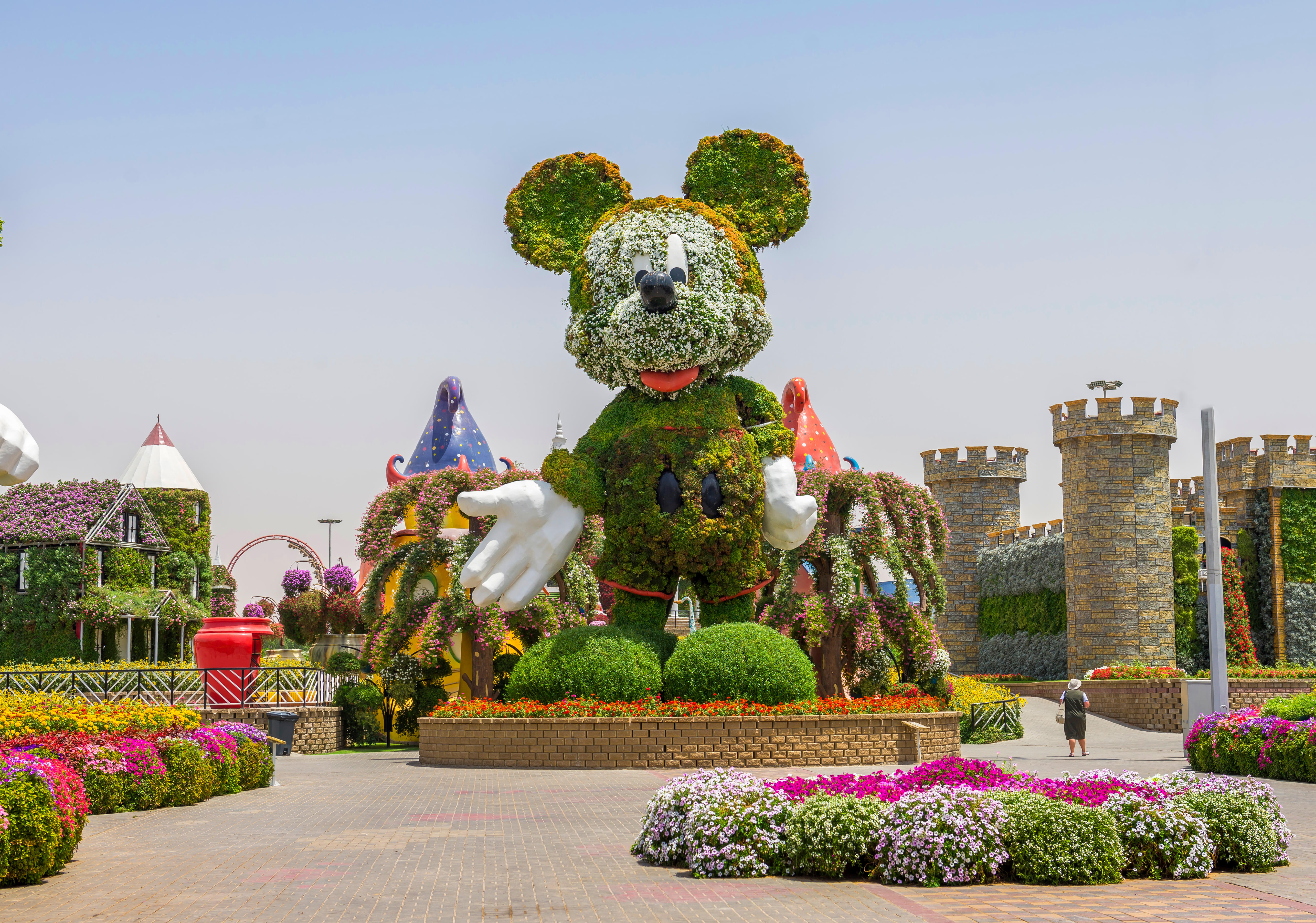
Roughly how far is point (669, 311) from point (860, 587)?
5565 mm

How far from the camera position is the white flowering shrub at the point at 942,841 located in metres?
6.79

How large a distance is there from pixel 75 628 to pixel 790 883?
1153 inches

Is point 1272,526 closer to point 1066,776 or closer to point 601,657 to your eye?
point 601,657

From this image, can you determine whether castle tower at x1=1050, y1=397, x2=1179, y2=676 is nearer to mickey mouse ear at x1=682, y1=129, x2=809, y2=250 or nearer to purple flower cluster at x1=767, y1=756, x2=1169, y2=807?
mickey mouse ear at x1=682, y1=129, x2=809, y2=250

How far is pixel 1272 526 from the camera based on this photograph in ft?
111

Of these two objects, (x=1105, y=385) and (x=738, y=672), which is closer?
(x=738, y=672)

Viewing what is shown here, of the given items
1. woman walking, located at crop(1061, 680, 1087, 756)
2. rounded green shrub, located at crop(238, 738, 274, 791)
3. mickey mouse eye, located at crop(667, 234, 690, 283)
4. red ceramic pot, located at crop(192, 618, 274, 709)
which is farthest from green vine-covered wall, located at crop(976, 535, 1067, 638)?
rounded green shrub, located at crop(238, 738, 274, 791)

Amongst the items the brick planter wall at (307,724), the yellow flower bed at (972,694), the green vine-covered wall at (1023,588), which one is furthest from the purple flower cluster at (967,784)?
the green vine-covered wall at (1023,588)

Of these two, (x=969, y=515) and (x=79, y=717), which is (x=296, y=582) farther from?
(x=79, y=717)

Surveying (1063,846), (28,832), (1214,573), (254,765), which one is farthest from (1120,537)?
(28,832)

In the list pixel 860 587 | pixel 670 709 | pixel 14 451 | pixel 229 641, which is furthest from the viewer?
pixel 229 641

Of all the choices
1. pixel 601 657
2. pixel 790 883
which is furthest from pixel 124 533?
pixel 790 883

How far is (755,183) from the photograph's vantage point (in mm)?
16797

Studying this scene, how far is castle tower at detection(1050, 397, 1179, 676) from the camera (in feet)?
101
